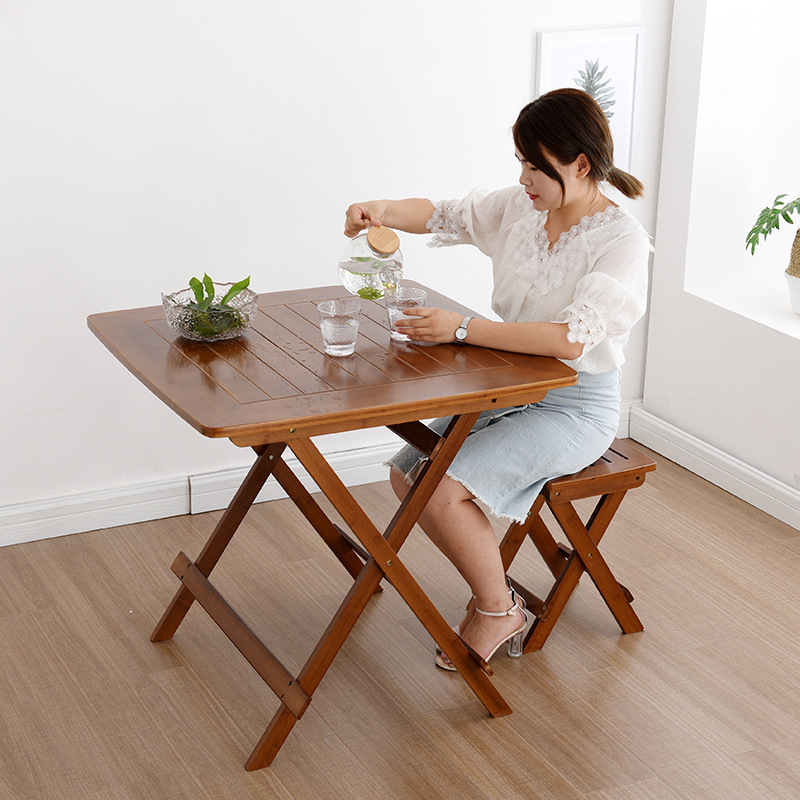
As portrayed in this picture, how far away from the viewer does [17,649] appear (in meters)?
3.04

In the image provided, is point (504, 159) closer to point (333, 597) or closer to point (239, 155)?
point (239, 155)

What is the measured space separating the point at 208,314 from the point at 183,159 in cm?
104

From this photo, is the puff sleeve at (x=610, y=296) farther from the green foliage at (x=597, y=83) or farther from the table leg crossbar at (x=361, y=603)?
the green foliage at (x=597, y=83)

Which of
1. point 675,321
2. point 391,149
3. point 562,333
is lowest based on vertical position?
point 675,321

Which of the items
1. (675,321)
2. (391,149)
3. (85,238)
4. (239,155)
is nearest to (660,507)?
(675,321)

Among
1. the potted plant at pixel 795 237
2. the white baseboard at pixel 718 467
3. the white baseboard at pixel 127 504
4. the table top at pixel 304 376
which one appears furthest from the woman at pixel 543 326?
the potted plant at pixel 795 237

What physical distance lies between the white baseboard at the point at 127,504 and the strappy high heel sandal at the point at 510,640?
1.13 meters

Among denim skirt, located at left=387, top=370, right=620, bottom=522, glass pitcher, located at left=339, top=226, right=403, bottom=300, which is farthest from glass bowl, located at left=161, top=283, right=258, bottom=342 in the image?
denim skirt, located at left=387, top=370, right=620, bottom=522

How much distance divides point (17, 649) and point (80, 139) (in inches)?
57.0

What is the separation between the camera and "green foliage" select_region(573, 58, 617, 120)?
3990mm

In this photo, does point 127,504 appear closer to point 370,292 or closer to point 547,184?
point 370,292

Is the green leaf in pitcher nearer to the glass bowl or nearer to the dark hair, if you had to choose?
the glass bowl

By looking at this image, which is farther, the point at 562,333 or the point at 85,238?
the point at 85,238

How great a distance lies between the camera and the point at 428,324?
2.64m
